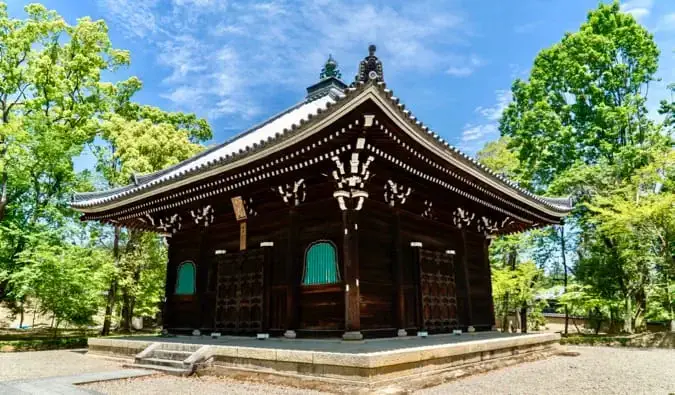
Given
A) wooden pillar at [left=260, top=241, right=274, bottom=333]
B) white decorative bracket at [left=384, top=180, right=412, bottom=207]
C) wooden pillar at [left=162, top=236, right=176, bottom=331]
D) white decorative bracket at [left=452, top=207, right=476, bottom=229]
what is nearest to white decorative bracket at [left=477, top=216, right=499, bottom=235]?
white decorative bracket at [left=452, top=207, right=476, bottom=229]

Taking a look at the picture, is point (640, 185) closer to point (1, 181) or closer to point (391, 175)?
point (391, 175)

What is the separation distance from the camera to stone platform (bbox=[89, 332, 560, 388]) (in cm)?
671

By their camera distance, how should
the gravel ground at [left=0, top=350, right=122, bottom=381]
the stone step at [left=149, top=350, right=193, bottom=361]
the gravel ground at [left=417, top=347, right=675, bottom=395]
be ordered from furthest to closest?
the stone step at [left=149, top=350, right=193, bottom=361], the gravel ground at [left=0, top=350, right=122, bottom=381], the gravel ground at [left=417, top=347, right=675, bottom=395]

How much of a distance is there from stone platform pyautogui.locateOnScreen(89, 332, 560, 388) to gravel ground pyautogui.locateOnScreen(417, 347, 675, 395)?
0.32m

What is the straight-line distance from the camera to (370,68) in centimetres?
758

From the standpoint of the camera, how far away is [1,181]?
1964 centimetres

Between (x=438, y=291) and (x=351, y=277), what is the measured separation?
12.6 ft

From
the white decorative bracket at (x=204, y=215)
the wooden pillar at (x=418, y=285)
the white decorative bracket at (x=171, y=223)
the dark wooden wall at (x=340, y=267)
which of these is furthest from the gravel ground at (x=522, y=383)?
the white decorative bracket at (x=171, y=223)

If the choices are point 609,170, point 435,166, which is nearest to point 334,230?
point 435,166

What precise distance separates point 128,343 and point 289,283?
4588mm

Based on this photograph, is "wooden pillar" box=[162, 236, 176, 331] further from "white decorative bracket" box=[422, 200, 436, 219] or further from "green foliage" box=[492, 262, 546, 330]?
"green foliage" box=[492, 262, 546, 330]

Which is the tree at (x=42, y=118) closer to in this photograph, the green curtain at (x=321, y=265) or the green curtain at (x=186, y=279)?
the green curtain at (x=186, y=279)

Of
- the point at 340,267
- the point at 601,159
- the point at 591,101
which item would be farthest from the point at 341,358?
the point at 591,101

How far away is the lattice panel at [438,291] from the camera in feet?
36.8
